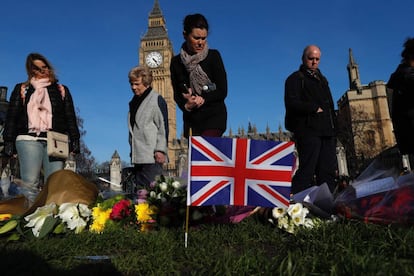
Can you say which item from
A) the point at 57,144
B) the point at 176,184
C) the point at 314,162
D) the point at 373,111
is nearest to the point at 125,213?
the point at 176,184

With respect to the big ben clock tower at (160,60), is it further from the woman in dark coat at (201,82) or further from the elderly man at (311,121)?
the woman in dark coat at (201,82)

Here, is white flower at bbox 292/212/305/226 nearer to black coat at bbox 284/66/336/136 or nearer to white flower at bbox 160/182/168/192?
white flower at bbox 160/182/168/192

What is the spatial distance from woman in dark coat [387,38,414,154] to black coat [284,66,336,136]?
0.81 meters

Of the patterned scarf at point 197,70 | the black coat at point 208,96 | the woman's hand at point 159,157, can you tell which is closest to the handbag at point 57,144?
the woman's hand at point 159,157

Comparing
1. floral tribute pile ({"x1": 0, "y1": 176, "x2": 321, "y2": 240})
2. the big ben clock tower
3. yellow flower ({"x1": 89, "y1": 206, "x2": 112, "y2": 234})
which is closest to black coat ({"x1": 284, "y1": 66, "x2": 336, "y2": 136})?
floral tribute pile ({"x1": 0, "y1": 176, "x2": 321, "y2": 240})

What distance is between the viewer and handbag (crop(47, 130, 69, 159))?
4.42 m

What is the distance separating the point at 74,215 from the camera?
3549 mm

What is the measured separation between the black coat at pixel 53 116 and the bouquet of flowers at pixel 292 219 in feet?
10.7

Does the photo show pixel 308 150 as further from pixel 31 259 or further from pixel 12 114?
pixel 12 114

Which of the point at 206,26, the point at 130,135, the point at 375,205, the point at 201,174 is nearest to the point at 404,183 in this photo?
the point at 375,205

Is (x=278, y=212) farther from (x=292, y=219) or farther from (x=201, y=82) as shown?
(x=201, y=82)

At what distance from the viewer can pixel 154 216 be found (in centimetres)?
353

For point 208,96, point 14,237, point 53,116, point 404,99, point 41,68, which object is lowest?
point 14,237

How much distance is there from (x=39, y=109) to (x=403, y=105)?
489 cm
